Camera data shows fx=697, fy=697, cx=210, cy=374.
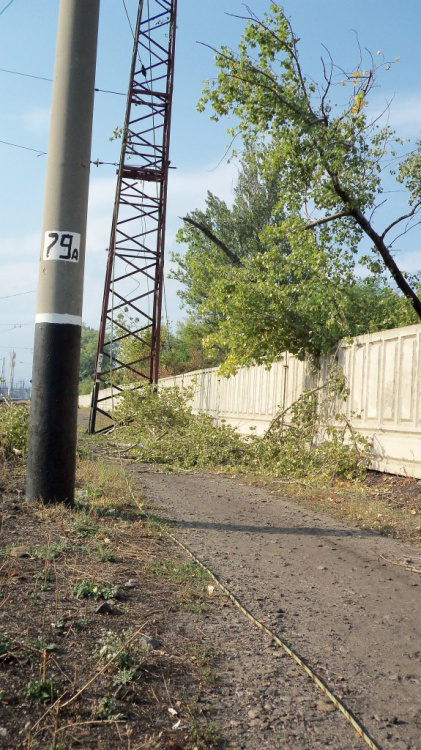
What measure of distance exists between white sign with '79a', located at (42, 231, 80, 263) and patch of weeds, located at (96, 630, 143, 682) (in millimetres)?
4222

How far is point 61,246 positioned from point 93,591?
374 cm

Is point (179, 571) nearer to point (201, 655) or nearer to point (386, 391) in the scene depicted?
point (201, 655)

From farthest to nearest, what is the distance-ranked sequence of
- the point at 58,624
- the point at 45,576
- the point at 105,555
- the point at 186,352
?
the point at 186,352
the point at 105,555
the point at 45,576
the point at 58,624

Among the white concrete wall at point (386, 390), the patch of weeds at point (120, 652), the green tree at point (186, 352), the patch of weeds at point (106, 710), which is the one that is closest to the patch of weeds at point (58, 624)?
the patch of weeds at point (120, 652)

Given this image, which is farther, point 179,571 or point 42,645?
point 179,571

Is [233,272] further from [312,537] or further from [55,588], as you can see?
[55,588]

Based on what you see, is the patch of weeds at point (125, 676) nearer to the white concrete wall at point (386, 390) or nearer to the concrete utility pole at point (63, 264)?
the concrete utility pole at point (63, 264)

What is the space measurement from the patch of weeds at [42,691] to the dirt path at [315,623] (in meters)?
0.68

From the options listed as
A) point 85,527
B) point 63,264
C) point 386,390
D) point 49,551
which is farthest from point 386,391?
point 49,551

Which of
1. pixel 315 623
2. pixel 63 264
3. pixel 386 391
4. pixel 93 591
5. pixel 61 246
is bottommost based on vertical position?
pixel 315 623

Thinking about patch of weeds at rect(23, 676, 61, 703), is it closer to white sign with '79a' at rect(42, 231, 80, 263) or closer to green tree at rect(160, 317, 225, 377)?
white sign with '79a' at rect(42, 231, 80, 263)

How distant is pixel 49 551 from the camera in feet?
16.0

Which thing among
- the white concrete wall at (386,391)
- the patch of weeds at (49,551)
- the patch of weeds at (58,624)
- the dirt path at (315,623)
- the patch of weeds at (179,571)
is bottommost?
the dirt path at (315,623)

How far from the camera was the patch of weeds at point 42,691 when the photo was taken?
2701mm
